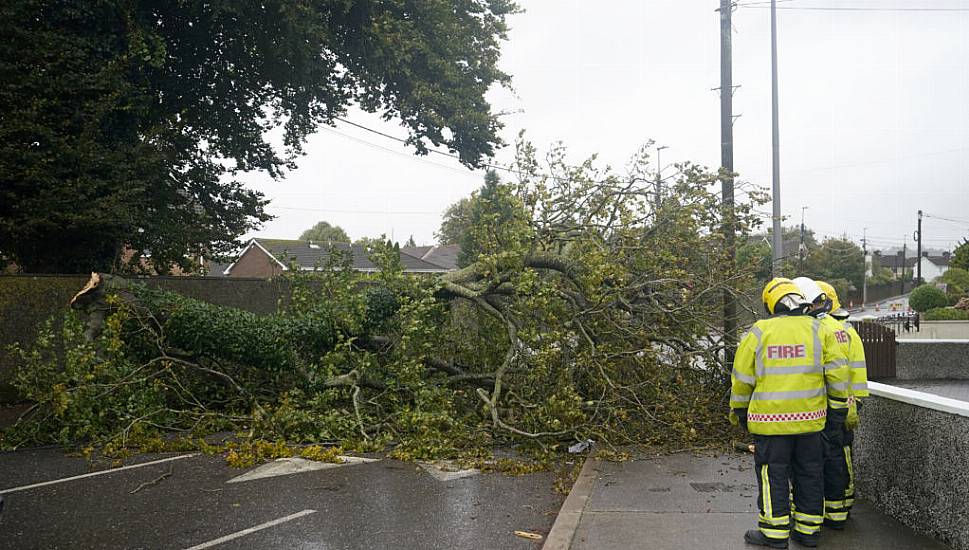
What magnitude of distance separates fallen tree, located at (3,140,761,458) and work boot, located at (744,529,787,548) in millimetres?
2704

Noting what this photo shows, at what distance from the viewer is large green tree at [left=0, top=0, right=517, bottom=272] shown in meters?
10.4

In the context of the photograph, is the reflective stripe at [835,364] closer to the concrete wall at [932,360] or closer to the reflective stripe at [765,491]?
the reflective stripe at [765,491]

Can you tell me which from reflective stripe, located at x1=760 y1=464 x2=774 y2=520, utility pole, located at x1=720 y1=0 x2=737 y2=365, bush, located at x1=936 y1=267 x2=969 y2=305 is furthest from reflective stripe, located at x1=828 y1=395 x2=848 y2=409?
bush, located at x1=936 y1=267 x2=969 y2=305

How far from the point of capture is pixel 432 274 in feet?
32.8

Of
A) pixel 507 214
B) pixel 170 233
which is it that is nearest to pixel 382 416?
pixel 507 214

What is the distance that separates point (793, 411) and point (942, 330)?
79.0 ft

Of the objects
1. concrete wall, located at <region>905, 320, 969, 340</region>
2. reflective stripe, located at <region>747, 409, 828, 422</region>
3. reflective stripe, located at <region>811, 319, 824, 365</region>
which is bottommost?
concrete wall, located at <region>905, 320, 969, 340</region>

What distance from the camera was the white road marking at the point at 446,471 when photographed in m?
6.66

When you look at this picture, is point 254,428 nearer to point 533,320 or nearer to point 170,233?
point 533,320

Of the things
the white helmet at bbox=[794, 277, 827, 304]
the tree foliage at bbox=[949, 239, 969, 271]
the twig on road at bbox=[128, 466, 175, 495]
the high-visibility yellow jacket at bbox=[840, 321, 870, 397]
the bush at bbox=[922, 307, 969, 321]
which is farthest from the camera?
the tree foliage at bbox=[949, 239, 969, 271]

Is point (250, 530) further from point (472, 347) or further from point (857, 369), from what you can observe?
point (472, 347)

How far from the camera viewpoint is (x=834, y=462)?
15.4 feet

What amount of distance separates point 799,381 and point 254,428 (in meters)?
5.63

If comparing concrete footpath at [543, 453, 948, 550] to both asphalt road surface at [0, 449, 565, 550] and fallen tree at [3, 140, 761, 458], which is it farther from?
fallen tree at [3, 140, 761, 458]
